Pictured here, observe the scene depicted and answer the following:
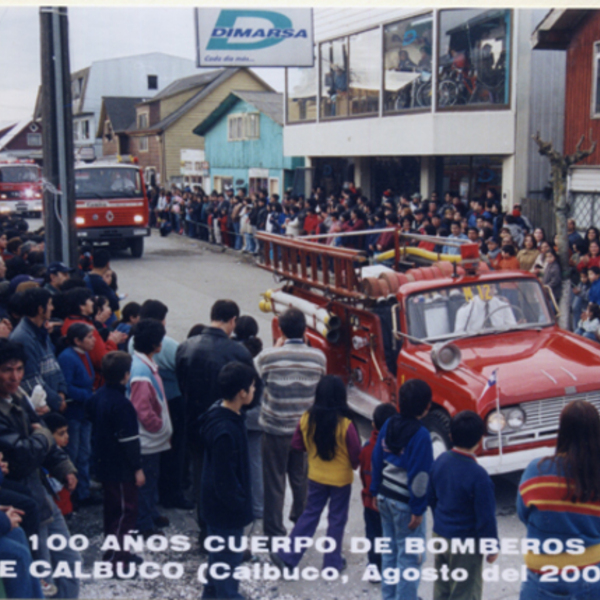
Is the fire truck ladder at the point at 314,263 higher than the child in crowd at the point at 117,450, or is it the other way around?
the fire truck ladder at the point at 314,263

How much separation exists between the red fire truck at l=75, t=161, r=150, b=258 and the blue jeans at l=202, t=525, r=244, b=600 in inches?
523

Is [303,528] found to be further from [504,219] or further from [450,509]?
[504,219]

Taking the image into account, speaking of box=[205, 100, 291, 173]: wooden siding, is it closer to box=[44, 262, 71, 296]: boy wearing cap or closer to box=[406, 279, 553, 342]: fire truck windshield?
box=[44, 262, 71, 296]: boy wearing cap

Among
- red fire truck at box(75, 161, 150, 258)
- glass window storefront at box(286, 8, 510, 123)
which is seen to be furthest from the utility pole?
red fire truck at box(75, 161, 150, 258)

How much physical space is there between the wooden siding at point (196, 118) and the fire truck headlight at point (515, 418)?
27.6 m

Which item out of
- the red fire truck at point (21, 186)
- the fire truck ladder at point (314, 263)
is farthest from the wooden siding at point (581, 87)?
the red fire truck at point (21, 186)

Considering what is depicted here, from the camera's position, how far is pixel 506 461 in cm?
535

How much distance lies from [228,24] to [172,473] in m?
4.40

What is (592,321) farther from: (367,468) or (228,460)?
(228,460)

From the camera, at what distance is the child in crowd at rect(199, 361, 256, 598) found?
4180mm

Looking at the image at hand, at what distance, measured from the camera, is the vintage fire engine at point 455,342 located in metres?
5.39

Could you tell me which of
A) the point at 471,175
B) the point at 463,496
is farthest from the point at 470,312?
the point at 471,175

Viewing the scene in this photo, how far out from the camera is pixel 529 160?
47.3 ft

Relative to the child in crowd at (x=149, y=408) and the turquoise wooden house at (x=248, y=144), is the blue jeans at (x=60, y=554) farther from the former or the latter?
the turquoise wooden house at (x=248, y=144)
